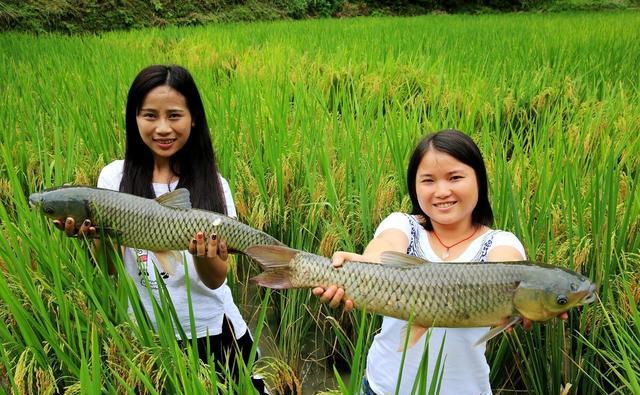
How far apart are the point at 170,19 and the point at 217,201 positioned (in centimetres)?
1079

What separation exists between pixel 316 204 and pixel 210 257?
78cm

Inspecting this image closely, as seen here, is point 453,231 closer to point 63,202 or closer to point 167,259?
point 167,259

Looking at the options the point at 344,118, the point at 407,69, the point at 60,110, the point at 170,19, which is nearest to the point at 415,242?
the point at 344,118

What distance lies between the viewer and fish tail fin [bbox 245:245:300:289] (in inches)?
39.7

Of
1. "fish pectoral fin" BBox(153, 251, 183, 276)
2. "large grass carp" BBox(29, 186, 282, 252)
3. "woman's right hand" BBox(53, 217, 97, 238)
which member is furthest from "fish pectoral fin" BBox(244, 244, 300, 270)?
"woman's right hand" BBox(53, 217, 97, 238)

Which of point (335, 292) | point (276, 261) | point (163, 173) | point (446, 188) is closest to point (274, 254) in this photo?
point (276, 261)

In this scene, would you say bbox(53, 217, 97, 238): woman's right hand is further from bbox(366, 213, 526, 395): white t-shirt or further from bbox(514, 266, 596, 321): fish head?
bbox(514, 266, 596, 321): fish head

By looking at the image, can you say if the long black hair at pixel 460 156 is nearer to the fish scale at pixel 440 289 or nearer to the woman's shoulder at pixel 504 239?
the woman's shoulder at pixel 504 239

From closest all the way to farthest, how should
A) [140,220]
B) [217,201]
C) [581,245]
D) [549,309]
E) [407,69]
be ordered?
1. [549,309]
2. [140,220]
3. [217,201]
4. [581,245]
5. [407,69]

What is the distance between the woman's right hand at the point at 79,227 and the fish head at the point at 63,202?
14mm

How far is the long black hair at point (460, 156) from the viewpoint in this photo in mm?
1132

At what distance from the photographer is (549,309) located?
898 mm

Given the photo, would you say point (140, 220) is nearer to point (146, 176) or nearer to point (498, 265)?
point (146, 176)

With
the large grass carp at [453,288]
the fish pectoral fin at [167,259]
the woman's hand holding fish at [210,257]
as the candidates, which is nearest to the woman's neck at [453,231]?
the large grass carp at [453,288]
